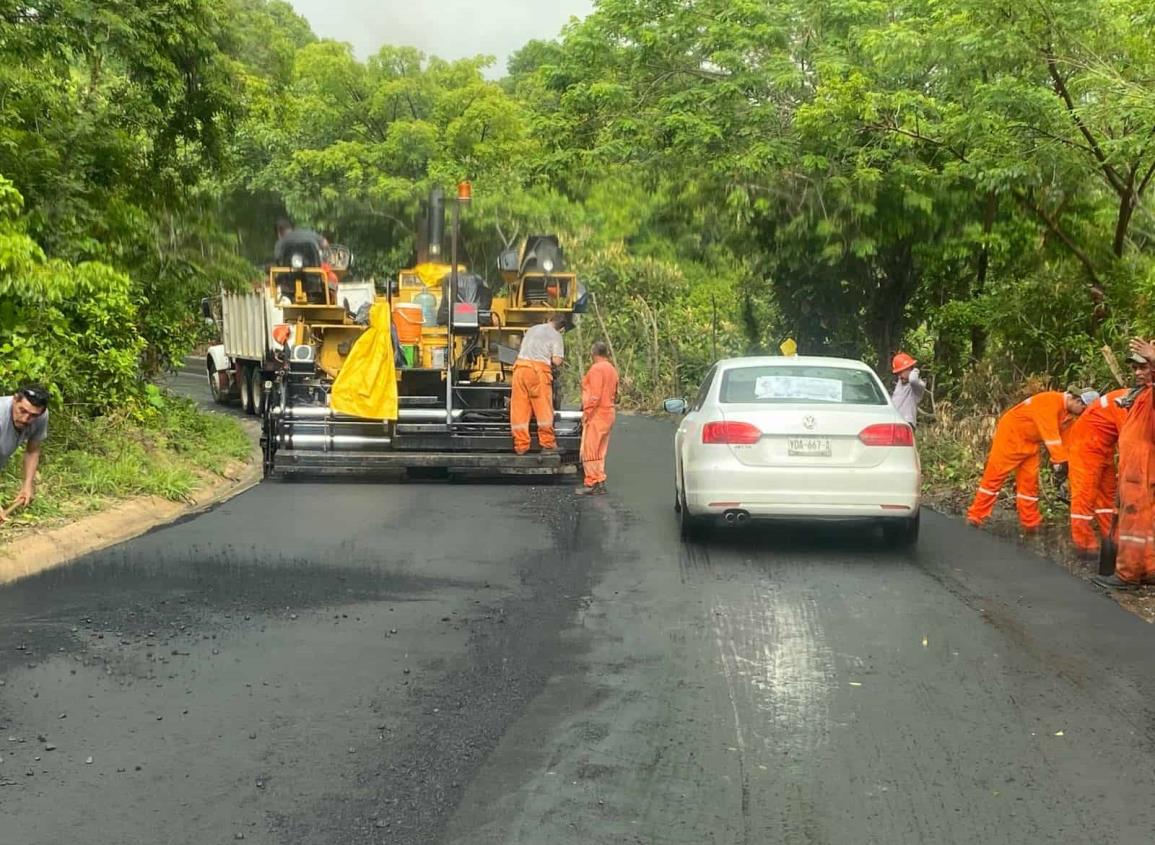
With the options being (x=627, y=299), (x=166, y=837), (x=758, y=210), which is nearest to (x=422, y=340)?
(x=758, y=210)

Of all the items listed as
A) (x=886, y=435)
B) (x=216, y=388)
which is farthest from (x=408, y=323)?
(x=216, y=388)

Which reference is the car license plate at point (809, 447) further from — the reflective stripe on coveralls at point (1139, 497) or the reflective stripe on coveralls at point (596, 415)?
the reflective stripe on coveralls at point (596, 415)

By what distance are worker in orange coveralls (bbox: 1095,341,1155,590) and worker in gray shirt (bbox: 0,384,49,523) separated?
6787 mm

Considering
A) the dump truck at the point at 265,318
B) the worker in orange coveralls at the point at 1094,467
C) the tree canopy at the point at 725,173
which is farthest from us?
the dump truck at the point at 265,318

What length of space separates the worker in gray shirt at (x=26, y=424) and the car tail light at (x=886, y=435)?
224 inches

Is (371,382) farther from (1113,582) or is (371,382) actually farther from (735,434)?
(1113,582)

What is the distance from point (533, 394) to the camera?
15.8 meters

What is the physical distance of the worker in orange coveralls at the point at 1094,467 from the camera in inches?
400

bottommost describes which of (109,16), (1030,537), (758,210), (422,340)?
(1030,537)

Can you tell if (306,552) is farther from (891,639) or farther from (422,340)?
(422,340)

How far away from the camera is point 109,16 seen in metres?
13.3

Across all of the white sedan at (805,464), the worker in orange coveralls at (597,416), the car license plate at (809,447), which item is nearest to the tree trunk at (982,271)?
the worker in orange coveralls at (597,416)

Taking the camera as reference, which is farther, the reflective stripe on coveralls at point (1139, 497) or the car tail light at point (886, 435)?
the car tail light at point (886, 435)

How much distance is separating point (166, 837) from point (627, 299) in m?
30.9
